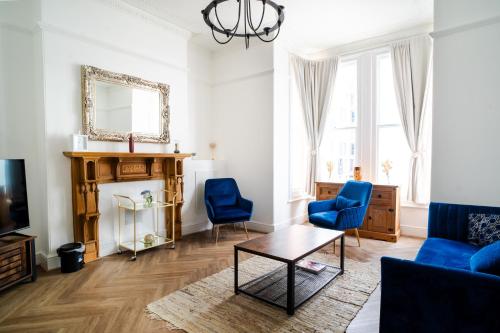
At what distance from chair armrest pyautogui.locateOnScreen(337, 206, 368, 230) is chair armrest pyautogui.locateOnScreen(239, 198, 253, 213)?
55.8 inches

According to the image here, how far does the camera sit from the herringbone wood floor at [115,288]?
2223 millimetres

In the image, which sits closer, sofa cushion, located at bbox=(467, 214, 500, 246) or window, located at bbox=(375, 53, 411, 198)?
sofa cushion, located at bbox=(467, 214, 500, 246)

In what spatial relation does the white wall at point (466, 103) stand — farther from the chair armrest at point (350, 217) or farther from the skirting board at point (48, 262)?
the skirting board at point (48, 262)

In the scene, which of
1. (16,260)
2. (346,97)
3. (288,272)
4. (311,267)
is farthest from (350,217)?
(16,260)

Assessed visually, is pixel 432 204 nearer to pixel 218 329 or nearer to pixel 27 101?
pixel 218 329

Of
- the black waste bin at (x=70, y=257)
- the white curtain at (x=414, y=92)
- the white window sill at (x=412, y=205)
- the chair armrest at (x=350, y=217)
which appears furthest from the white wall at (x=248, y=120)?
the black waste bin at (x=70, y=257)

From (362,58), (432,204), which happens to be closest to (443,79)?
(432,204)

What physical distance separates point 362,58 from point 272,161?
7.93ft

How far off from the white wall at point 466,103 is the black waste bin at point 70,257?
13.7 feet

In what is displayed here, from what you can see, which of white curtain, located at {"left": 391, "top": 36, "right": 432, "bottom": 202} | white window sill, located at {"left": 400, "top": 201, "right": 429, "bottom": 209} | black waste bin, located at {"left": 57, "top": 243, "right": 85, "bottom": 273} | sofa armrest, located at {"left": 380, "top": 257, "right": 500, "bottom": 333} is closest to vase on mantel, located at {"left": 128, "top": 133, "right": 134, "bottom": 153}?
black waste bin, located at {"left": 57, "top": 243, "right": 85, "bottom": 273}

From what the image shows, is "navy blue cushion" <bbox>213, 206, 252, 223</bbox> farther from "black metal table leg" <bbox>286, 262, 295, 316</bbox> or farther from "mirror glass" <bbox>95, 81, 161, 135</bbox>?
"black metal table leg" <bbox>286, 262, 295, 316</bbox>

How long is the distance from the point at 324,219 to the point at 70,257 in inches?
122

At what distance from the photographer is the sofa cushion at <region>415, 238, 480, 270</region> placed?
7.36 feet

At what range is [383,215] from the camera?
4363 millimetres
